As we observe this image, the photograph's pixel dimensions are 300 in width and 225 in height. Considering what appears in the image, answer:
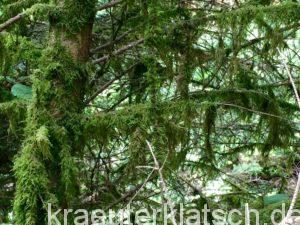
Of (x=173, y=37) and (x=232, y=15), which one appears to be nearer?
(x=232, y=15)

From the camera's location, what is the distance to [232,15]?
198 cm

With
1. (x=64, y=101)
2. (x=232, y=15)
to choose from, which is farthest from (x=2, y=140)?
(x=232, y=15)

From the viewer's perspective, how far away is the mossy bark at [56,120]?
68.0 inches

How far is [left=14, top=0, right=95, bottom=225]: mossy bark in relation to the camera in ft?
5.66

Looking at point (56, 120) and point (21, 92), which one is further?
point (21, 92)

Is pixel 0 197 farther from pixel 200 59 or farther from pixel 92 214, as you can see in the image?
pixel 200 59

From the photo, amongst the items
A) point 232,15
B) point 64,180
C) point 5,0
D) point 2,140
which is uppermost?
point 5,0

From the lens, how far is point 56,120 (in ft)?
6.79

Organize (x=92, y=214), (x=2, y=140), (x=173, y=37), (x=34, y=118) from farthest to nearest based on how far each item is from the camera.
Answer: (x=2, y=140) → (x=92, y=214) → (x=173, y=37) → (x=34, y=118)

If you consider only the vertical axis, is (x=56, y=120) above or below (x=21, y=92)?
below

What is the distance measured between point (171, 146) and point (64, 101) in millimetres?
569

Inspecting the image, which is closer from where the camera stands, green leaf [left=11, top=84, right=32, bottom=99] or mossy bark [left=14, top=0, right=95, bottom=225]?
mossy bark [left=14, top=0, right=95, bottom=225]

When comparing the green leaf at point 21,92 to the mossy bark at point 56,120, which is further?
the green leaf at point 21,92

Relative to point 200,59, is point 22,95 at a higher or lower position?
lower
